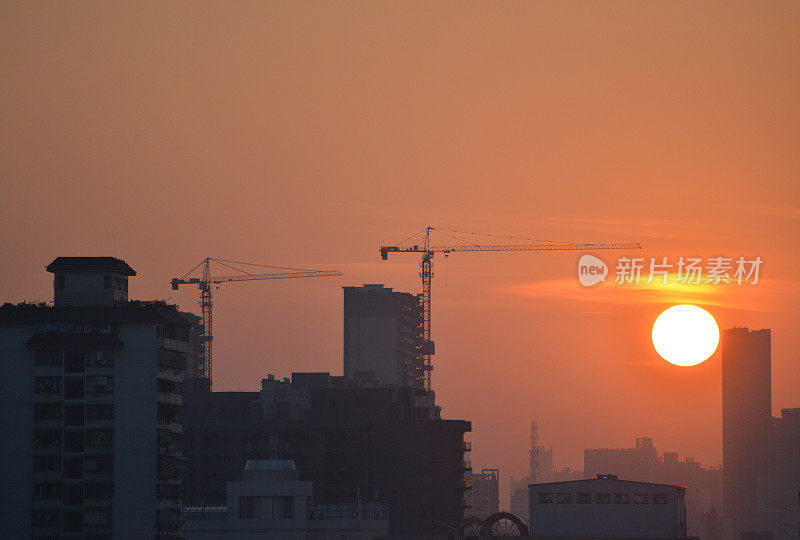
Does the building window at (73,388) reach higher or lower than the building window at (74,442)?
higher

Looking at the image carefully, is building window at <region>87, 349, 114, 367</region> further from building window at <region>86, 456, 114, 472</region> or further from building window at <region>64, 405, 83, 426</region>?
building window at <region>86, 456, 114, 472</region>

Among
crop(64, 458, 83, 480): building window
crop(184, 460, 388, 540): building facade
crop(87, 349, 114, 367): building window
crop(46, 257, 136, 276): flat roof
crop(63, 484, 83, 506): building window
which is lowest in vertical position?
crop(184, 460, 388, 540): building facade

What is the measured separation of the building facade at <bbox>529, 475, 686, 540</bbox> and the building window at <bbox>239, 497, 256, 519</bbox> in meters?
35.6

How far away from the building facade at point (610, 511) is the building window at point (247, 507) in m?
35.6

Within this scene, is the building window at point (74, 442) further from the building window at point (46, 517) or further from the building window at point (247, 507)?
the building window at point (247, 507)

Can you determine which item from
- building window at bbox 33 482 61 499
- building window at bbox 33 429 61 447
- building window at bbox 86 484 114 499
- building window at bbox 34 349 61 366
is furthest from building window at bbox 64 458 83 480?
building window at bbox 34 349 61 366

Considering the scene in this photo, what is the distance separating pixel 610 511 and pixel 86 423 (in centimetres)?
6588

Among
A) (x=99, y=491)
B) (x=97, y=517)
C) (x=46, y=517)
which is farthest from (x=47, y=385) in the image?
(x=97, y=517)

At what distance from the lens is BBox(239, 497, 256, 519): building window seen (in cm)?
18644

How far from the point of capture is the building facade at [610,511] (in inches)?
7244

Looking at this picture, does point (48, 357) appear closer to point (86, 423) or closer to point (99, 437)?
point (86, 423)

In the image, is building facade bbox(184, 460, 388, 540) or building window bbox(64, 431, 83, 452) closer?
building window bbox(64, 431, 83, 452)

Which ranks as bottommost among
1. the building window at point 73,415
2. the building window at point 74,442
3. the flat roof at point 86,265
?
the building window at point 74,442

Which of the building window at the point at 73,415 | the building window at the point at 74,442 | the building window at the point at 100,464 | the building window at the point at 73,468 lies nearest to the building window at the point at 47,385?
the building window at the point at 73,415
